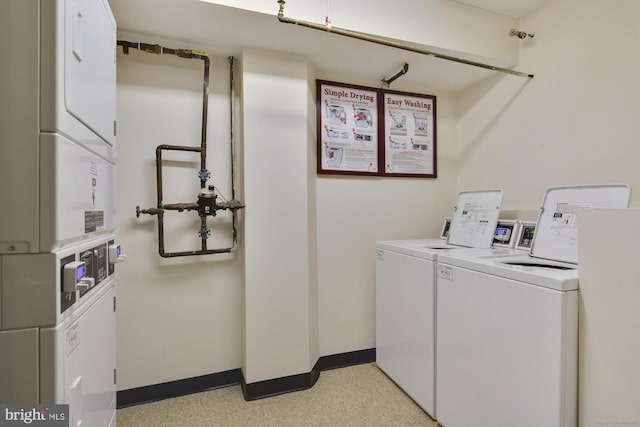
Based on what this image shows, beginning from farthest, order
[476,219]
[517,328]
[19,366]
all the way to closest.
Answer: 1. [476,219]
2. [517,328]
3. [19,366]

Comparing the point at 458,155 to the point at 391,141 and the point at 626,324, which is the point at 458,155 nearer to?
the point at 391,141

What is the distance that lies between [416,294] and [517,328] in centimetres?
62

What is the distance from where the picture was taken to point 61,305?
694mm

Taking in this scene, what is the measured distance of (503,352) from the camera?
1.23 meters

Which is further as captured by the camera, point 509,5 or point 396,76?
point 396,76

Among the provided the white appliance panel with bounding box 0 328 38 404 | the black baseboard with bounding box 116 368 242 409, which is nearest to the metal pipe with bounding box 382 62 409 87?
the white appliance panel with bounding box 0 328 38 404

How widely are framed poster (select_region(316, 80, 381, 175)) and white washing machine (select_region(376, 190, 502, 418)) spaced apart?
2.20 feet

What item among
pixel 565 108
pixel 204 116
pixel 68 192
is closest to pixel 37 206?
pixel 68 192

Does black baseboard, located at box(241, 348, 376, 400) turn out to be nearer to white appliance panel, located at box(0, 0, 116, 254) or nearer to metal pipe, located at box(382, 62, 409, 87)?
white appliance panel, located at box(0, 0, 116, 254)

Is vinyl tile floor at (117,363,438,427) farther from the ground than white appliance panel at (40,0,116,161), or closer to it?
closer to it

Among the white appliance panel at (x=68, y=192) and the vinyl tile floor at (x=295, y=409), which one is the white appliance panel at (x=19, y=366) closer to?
the white appliance panel at (x=68, y=192)

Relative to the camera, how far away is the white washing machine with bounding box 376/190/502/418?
167cm

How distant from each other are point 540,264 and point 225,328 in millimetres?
1871

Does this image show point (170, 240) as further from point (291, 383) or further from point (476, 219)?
point (476, 219)
